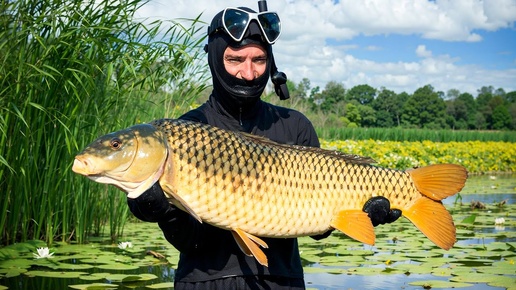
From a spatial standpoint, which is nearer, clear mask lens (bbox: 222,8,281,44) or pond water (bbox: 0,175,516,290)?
clear mask lens (bbox: 222,8,281,44)

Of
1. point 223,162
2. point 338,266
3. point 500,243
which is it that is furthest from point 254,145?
point 500,243

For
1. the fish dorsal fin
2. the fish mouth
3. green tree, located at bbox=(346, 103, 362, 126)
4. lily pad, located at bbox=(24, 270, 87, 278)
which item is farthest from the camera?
green tree, located at bbox=(346, 103, 362, 126)

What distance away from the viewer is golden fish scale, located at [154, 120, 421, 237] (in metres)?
2.49

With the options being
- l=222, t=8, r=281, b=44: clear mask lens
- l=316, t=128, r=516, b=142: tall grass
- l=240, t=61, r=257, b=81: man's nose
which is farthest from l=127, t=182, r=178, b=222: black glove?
l=316, t=128, r=516, b=142: tall grass

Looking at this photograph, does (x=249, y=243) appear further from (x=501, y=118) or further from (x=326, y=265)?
(x=501, y=118)

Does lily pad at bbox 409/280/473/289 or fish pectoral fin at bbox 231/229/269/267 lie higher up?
fish pectoral fin at bbox 231/229/269/267

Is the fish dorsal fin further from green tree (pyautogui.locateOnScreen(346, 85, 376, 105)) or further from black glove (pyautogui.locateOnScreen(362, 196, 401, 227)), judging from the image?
green tree (pyautogui.locateOnScreen(346, 85, 376, 105))

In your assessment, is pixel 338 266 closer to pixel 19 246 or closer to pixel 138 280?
pixel 138 280

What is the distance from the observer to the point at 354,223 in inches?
111

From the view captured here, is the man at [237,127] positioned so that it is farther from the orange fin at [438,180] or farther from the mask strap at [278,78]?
the orange fin at [438,180]

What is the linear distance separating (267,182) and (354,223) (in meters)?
0.46

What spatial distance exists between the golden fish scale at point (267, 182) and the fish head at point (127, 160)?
8cm

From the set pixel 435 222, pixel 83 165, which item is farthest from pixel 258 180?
pixel 435 222

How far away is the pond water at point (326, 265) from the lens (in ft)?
15.8
